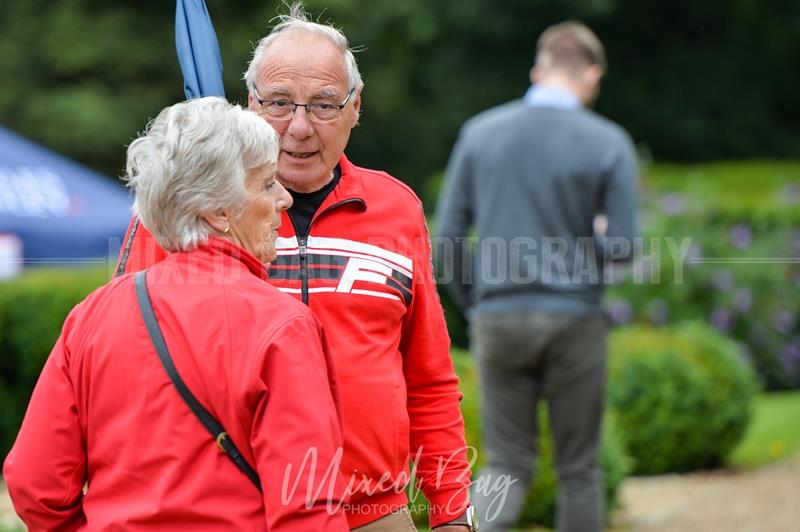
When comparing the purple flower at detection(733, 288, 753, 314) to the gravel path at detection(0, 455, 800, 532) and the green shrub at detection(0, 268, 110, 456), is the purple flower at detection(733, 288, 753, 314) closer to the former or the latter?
the gravel path at detection(0, 455, 800, 532)

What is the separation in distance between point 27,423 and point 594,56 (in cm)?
372

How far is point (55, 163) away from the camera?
40.2ft

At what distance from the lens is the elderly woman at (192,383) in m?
2.07

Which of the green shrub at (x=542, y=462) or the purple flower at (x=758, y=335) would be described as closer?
the green shrub at (x=542, y=462)

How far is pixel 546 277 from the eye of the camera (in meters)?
5.01

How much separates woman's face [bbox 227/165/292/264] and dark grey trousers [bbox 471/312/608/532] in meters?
2.81

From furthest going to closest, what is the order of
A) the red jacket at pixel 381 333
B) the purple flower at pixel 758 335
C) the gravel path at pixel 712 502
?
the purple flower at pixel 758 335
the gravel path at pixel 712 502
the red jacket at pixel 381 333

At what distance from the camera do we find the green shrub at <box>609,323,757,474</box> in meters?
7.59

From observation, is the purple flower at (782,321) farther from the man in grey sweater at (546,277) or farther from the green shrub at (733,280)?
the man in grey sweater at (546,277)

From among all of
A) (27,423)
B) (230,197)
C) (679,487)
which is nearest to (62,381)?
(27,423)

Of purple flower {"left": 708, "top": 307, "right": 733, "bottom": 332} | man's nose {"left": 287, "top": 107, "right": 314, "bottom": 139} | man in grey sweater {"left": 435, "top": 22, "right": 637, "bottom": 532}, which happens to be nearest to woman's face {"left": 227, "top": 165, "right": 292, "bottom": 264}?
man's nose {"left": 287, "top": 107, "right": 314, "bottom": 139}

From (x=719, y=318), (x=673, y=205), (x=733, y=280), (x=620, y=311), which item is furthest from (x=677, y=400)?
(x=673, y=205)

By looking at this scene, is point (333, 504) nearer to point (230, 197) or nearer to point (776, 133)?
point (230, 197)

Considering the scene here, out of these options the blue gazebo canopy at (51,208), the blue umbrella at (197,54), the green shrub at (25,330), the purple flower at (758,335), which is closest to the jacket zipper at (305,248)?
the blue umbrella at (197,54)
